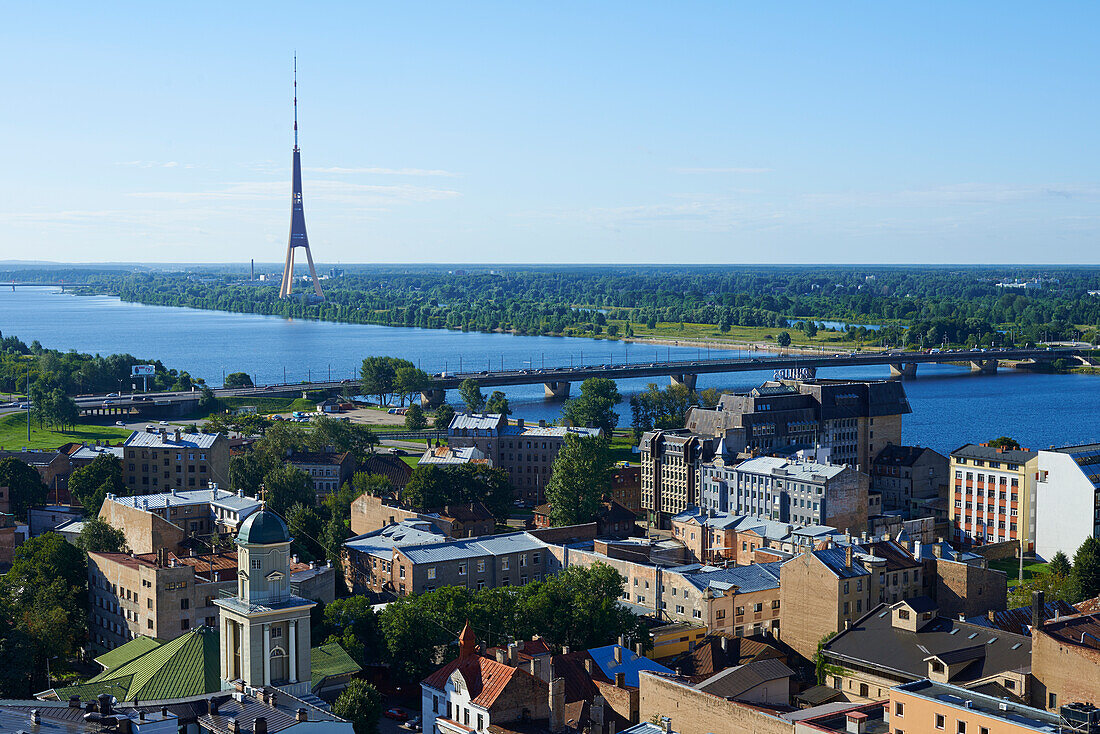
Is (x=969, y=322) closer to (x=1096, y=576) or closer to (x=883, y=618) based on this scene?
(x=1096, y=576)

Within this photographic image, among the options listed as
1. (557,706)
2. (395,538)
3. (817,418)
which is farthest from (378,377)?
(557,706)

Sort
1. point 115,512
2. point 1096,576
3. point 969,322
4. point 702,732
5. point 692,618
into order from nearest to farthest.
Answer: point 702,732
point 692,618
point 1096,576
point 115,512
point 969,322

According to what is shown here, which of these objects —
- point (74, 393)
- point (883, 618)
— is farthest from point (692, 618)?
point (74, 393)

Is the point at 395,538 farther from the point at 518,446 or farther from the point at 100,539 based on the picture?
the point at 518,446

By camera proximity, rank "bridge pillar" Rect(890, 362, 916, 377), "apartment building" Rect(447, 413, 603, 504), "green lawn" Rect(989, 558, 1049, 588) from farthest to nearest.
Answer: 1. "bridge pillar" Rect(890, 362, 916, 377)
2. "apartment building" Rect(447, 413, 603, 504)
3. "green lawn" Rect(989, 558, 1049, 588)

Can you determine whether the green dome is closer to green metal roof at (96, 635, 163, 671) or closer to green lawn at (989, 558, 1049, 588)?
green metal roof at (96, 635, 163, 671)

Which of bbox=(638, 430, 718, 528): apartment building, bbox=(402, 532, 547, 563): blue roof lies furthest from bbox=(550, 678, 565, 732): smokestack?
bbox=(638, 430, 718, 528): apartment building
